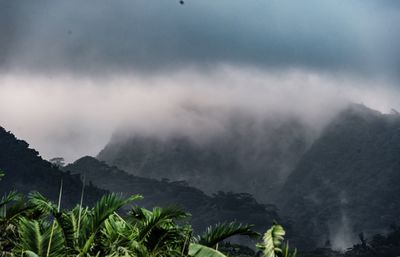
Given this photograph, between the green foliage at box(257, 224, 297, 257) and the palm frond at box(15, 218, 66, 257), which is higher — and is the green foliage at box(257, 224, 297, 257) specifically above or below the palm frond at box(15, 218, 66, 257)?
above

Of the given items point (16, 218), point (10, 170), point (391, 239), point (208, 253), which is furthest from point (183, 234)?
point (10, 170)

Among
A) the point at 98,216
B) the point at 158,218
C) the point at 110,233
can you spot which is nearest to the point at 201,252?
the point at 158,218

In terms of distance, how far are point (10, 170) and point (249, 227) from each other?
628 feet

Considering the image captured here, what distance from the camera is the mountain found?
19288 centimetres

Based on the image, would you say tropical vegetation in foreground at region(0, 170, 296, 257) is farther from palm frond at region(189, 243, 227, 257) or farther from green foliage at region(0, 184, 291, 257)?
palm frond at region(189, 243, 227, 257)

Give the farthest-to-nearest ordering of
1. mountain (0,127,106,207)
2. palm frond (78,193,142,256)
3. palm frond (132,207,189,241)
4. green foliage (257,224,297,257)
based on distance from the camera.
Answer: mountain (0,127,106,207) < palm frond (132,207,189,241) < palm frond (78,193,142,256) < green foliage (257,224,297,257)

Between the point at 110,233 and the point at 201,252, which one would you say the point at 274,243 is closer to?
the point at 201,252

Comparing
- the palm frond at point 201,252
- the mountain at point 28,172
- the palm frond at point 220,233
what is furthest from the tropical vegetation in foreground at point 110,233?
the mountain at point 28,172

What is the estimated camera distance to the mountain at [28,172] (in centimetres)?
19288

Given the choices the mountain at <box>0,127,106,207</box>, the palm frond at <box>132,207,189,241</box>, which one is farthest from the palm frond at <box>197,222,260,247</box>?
the mountain at <box>0,127,106,207</box>

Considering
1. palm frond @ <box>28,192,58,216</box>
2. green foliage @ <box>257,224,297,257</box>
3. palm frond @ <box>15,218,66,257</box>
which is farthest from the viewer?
palm frond @ <box>28,192,58,216</box>

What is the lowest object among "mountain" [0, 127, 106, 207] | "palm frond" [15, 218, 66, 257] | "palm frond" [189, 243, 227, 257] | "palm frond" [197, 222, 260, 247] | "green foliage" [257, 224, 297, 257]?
"palm frond" [15, 218, 66, 257]

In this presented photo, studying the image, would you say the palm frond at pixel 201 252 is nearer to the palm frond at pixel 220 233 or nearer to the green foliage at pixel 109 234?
the green foliage at pixel 109 234

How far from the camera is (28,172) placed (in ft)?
635
